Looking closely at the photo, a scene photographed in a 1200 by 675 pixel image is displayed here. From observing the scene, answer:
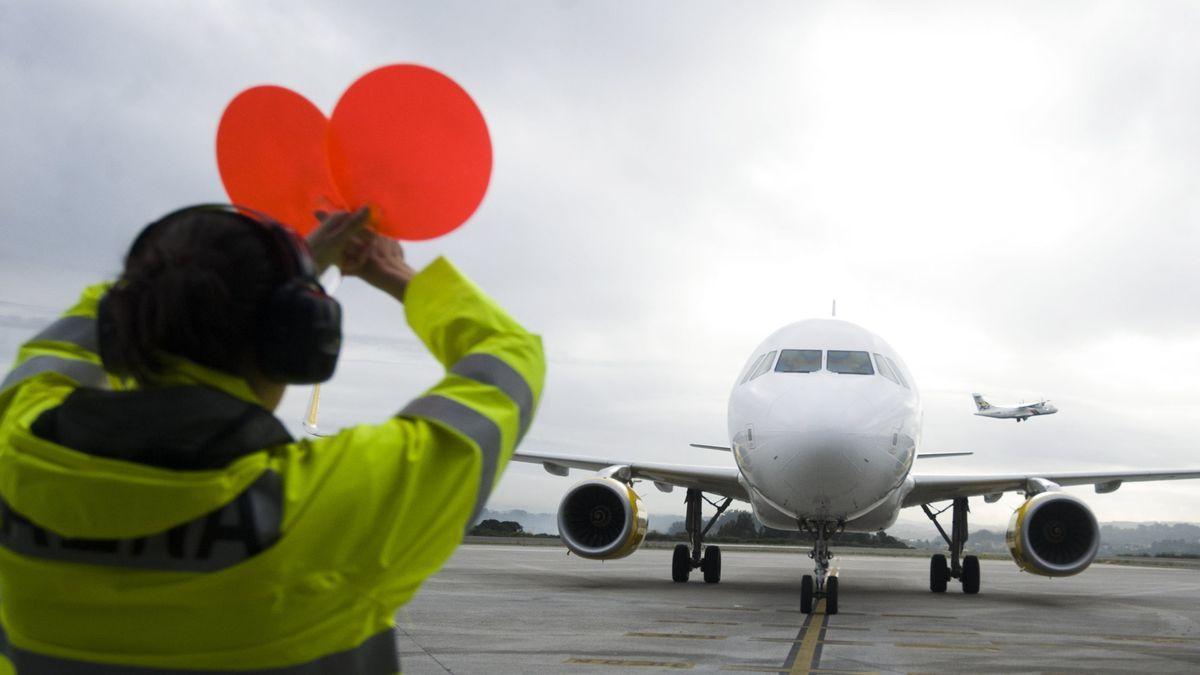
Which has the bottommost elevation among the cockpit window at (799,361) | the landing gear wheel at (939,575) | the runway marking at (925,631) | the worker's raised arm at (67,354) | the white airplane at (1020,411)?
the runway marking at (925,631)

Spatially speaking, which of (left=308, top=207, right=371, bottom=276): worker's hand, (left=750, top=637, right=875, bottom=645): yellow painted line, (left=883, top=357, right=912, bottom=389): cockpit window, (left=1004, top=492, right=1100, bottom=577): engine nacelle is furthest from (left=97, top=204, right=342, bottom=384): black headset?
(left=1004, top=492, right=1100, bottom=577): engine nacelle

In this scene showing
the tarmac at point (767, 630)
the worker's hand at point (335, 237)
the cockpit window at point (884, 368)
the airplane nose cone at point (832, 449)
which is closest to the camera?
the worker's hand at point (335, 237)

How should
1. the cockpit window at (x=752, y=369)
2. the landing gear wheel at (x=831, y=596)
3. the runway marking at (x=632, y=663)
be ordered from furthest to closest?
the cockpit window at (x=752, y=369)
the landing gear wheel at (x=831, y=596)
the runway marking at (x=632, y=663)

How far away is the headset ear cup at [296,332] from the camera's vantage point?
1181 millimetres

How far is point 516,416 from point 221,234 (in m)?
0.39

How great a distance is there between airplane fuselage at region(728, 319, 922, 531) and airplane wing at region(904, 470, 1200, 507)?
10.3 feet

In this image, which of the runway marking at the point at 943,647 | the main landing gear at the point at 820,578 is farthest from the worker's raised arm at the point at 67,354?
the main landing gear at the point at 820,578

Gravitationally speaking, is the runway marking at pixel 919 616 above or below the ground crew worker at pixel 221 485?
below

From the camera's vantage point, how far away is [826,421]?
10.1 metres

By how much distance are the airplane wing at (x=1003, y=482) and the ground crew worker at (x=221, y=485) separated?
14.0 meters

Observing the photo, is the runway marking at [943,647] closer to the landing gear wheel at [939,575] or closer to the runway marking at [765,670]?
the runway marking at [765,670]

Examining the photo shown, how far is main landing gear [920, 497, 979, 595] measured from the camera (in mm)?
15336

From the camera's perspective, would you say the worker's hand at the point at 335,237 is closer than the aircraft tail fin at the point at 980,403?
Yes

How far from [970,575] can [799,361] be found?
19.4 ft
